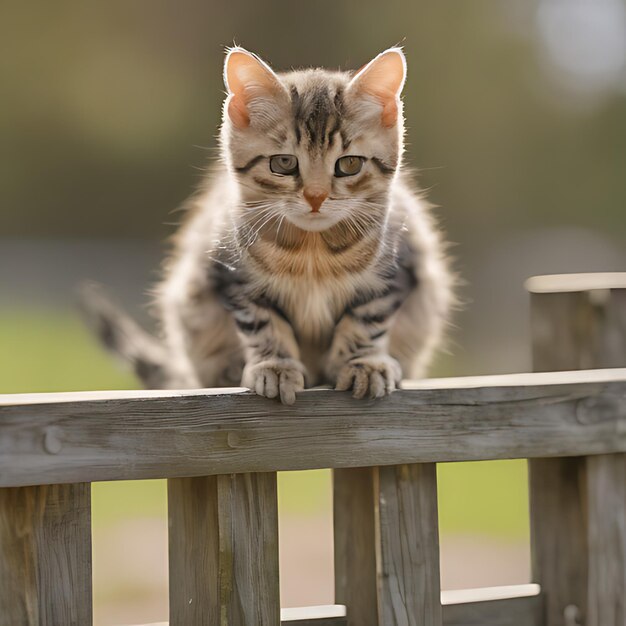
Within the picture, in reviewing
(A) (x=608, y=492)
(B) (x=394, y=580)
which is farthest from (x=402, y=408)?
(A) (x=608, y=492)

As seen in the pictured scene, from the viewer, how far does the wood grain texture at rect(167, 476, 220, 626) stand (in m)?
1.11

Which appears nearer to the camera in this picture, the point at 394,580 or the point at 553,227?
the point at 394,580

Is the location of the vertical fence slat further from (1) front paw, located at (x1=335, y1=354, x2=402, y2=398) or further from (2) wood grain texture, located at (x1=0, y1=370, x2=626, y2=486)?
(1) front paw, located at (x1=335, y1=354, x2=402, y2=398)

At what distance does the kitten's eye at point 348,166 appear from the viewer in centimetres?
120

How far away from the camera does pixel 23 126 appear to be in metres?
4.28

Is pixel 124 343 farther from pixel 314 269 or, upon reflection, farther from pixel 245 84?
pixel 245 84

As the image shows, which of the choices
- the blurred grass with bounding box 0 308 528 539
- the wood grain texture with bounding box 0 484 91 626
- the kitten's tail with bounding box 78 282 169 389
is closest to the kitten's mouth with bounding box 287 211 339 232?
the wood grain texture with bounding box 0 484 91 626

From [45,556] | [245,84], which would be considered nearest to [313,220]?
[245,84]

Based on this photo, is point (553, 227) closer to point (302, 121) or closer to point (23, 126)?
point (23, 126)

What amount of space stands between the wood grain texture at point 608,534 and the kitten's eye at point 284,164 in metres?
0.62

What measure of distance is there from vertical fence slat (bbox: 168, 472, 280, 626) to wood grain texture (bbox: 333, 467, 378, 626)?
0.26m

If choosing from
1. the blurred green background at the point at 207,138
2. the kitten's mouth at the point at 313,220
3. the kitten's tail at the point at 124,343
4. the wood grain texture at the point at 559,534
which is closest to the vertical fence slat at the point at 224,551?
the kitten's mouth at the point at 313,220

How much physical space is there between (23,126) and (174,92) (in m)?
0.83

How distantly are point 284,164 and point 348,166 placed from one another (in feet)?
0.30
